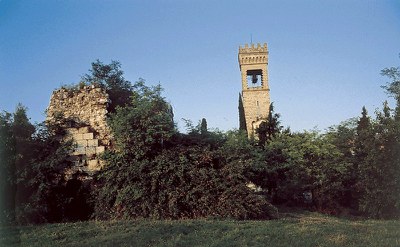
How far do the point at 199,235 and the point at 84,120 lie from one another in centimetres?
930

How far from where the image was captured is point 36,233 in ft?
29.5

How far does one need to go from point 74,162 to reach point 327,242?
10628 mm

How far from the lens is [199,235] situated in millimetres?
8461

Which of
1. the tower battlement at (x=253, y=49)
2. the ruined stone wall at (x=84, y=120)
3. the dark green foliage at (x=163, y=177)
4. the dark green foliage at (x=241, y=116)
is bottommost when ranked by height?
the dark green foliage at (x=163, y=177)

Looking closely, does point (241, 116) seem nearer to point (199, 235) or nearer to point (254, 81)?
point (254, 81)

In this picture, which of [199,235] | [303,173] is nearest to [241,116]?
[303,173]

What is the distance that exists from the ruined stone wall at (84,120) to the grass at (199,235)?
535 centimetres

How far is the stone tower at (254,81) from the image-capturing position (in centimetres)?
4822

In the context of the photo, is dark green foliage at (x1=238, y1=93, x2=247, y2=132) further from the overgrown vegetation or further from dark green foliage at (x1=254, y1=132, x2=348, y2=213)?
the overgrown vegetation

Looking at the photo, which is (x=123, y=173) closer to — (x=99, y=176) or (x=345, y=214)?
(x=99, y=176)

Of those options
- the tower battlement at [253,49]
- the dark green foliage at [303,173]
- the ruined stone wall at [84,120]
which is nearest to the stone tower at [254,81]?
the tower battlement at [253,49]

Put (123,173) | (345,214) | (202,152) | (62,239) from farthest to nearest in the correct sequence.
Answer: (345,214) < (202,152) < (123,173) < (62,239)

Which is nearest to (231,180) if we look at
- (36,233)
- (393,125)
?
(36,233)

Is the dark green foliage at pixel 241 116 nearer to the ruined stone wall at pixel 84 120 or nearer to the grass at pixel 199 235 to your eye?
the ruined stone wall at pixel 84 120
